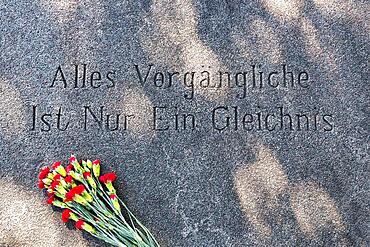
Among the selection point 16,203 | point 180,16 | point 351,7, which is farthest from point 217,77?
point 16,203

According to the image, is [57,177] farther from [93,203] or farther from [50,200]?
[93,203]

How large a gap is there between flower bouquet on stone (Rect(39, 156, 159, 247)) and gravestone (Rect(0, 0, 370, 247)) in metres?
0.08

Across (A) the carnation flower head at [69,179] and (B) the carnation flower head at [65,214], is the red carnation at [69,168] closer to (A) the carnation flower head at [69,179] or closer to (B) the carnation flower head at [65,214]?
(A) the carnation flower head at [69,179]

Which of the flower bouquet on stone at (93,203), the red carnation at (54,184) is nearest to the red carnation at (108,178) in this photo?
the flower bouquet on stone at (93,203)

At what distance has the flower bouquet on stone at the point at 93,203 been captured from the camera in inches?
105

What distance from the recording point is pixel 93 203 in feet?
8.86

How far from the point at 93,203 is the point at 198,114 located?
0.77 metres

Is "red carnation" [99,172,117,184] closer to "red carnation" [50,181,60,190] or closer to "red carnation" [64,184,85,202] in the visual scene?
"red carnation" [64,184,85,202]

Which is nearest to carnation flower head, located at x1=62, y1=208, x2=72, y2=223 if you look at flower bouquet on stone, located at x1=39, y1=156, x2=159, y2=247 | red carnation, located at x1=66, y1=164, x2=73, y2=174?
flower bouquet on stone, located at x1=39, y1=156, x2=159, y2=247

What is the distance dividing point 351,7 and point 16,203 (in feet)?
7.34

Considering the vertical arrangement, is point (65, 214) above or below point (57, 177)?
below

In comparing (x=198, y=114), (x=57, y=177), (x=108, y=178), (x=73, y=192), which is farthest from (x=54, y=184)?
(x=198, y=114)

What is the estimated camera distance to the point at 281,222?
2750mm

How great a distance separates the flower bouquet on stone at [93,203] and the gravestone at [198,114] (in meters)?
0.08
